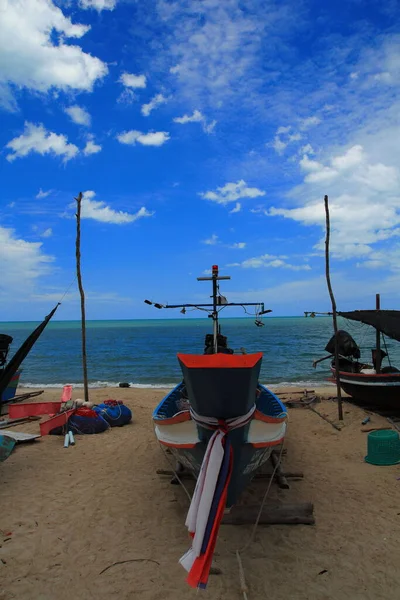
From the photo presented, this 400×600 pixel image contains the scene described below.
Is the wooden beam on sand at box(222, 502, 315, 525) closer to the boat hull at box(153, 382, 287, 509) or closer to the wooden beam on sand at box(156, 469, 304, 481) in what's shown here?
the boat hull at box(153, 382, 287, 509)

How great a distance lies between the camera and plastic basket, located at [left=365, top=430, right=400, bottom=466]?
6.31 metres

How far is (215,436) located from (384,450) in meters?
4.09

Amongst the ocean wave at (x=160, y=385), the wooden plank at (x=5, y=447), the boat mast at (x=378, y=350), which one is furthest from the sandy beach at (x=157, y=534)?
the ocean wave at (x=160, y=385)

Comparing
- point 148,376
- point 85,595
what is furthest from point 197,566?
point 148,376

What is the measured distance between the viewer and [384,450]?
6.34 metres

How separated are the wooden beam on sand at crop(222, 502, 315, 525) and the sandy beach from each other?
0.08 m

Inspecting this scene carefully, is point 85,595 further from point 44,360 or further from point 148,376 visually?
point 44,360

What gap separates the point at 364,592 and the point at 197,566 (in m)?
1.55

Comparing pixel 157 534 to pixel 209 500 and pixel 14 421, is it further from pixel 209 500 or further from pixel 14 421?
pixel 14 421

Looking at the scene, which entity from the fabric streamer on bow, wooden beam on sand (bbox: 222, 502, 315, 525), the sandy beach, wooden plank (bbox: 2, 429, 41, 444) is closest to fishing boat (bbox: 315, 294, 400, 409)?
the sandy beach

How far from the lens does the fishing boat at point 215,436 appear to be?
3264mm

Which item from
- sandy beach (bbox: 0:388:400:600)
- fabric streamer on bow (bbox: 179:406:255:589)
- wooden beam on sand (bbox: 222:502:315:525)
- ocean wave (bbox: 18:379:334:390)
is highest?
fabric streamer on bow (bbox: 179:406:255:589)

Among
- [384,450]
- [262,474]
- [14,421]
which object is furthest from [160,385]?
[384,450]

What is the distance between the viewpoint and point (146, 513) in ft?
15.8
